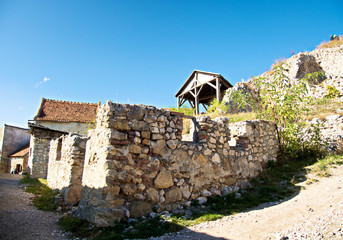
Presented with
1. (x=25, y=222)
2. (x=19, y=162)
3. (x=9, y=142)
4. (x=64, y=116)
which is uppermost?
(x=64, y=116)

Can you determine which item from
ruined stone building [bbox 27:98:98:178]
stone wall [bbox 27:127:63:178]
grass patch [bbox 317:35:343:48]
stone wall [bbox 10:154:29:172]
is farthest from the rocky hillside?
stone wall [bbox 10:154:29:172]

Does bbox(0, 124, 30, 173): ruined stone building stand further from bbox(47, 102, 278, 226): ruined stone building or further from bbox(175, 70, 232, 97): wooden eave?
bbox(47, 102, 278, 226): ruined stone building

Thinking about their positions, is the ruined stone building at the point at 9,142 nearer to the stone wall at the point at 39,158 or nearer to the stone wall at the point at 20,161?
the stone wall at the point at 20,161

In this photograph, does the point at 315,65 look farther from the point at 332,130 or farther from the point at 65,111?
the point at 65,111

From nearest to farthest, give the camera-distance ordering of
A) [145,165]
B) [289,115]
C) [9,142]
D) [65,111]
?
[145,165]
[289,115]
[65,111]
[9,142]

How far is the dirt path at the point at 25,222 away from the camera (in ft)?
13.7

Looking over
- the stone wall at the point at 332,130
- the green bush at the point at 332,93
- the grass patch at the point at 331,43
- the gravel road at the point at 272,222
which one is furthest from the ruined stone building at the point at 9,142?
the grass patch at the point at 331,43

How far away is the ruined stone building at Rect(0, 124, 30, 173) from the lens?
20.9 meters

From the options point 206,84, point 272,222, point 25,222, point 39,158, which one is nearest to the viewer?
point 272,222

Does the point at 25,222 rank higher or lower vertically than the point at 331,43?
lower

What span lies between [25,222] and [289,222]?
5675 millimetres

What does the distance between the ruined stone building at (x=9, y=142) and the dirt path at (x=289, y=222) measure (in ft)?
78.9

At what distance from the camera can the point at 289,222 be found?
11.8ft

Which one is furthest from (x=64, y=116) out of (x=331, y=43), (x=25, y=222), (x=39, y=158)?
(x=331, y=43)
